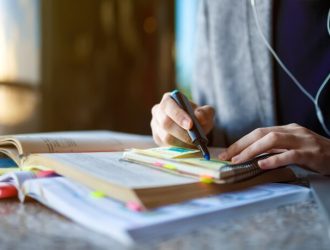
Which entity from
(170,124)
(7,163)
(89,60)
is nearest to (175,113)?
(170,124)

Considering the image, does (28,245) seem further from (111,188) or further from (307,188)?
(307,188)

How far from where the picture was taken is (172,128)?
30.3 inches

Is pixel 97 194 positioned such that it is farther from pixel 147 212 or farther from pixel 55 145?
pixel 55 145

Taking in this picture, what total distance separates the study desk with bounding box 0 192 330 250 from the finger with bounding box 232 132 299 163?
151 mm

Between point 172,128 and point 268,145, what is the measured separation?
7.9 inches

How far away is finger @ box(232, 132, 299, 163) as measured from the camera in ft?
2.02

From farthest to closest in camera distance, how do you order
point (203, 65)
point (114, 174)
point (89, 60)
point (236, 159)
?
point (89, 60), point (203, 65), point (236, 159), point (114, 174)

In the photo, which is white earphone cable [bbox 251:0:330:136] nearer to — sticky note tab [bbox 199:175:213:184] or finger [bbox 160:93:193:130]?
finger [bbox 160:93:193:130]

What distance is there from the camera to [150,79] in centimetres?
238

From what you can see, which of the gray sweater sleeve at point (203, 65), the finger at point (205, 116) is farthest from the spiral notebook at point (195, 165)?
the gray sweater sleeve at point (203, 65)

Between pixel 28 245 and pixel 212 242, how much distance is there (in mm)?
157

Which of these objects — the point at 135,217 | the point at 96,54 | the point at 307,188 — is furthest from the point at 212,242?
the point at 96,54

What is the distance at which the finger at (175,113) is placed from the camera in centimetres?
69

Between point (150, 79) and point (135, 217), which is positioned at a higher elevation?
point (135, 217)
